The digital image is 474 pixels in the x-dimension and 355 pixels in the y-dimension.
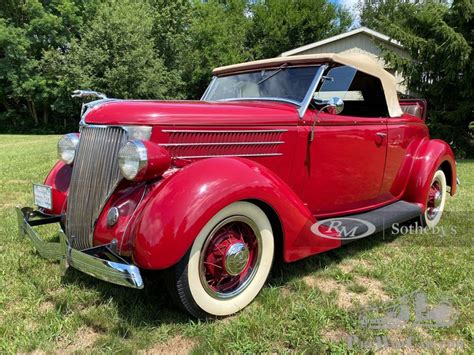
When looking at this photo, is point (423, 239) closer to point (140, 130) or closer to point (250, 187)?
point (250, 187)

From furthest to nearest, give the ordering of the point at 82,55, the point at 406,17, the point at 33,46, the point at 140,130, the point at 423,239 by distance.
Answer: the point at 33,46 → the point at 82,55 → the point at 406,17 → the point at 423,239 → the point at 140,130

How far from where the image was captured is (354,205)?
12.8 ft

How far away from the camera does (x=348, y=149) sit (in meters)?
3.62

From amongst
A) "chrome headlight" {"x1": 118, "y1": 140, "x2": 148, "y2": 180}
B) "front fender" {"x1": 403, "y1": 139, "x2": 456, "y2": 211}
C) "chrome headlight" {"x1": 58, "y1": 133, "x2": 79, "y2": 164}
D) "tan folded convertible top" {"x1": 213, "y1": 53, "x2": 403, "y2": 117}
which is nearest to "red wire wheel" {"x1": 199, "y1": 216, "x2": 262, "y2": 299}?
"chrome headlight" {"x1": 118, "y1": 140, "x2": 148, "y2": 180}

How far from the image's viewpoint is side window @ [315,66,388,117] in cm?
358

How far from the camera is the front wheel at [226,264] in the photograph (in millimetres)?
2426

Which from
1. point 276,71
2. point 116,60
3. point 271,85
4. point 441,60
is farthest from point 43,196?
point 116,60

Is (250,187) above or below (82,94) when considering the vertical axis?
below

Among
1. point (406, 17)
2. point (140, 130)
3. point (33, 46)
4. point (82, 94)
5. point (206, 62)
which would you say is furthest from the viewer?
point (206, 62)

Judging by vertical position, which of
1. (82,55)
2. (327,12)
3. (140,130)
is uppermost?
(327,12)

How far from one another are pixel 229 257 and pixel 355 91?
96.9 inches

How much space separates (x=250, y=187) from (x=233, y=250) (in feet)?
1.39

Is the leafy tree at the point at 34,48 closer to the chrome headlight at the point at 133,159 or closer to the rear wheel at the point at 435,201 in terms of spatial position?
the rear wheel at the point at 435,201

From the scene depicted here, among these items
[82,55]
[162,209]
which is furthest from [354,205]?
[82,55]
